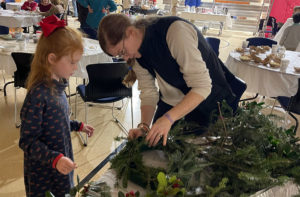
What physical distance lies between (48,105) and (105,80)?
1.34 meters

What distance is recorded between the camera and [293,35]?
14.0 ft

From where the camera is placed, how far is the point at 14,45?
2959mm

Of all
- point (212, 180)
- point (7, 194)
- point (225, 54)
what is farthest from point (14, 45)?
point (225, 54)

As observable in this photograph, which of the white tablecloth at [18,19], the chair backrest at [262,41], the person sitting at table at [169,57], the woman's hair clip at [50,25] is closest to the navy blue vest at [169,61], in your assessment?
the person sitting at table at [169,57]

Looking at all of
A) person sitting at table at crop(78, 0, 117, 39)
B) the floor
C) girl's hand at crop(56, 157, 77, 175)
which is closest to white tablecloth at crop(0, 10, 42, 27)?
person sitting at table at crop(78, 0, 117, 39)

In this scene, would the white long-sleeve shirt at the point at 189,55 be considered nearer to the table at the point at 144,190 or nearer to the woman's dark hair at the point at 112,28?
the woman's dark hair at the point at 112,28

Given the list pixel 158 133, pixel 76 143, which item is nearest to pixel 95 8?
pixel 76 143

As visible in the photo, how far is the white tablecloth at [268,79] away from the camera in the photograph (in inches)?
104

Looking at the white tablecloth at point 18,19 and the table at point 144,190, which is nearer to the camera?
the table at point 144,190

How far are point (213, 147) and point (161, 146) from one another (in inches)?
8.4

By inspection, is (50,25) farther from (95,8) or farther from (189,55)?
(95,8)

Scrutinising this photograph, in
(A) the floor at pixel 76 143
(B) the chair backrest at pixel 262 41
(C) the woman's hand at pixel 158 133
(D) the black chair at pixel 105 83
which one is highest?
(B) the chair backrest at pixel 262 41

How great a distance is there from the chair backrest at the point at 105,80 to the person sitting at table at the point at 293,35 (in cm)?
329

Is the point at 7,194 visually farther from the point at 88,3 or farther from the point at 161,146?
the point at 88,3
